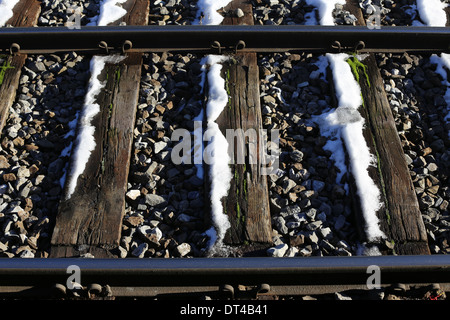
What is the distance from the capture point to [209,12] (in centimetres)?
470

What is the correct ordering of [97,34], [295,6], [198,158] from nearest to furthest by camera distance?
1. [198,158]
2. [97,34]
3. [295,6]

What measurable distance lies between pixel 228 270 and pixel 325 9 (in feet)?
9.18

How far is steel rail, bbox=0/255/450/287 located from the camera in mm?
2859

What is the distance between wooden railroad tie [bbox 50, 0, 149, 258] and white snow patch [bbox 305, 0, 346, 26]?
5.34ft

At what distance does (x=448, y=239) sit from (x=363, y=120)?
101cm

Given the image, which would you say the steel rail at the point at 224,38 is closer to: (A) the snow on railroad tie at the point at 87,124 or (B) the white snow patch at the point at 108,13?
(A) the snow on railroad tie at the point at 87,124

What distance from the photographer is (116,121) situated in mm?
3779

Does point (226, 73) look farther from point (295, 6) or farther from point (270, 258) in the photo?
point (270, 258)

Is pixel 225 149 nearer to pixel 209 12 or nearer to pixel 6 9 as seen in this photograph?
pixel 209 12

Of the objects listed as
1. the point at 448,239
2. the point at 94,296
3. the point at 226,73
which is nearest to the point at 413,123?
the point at 448,239

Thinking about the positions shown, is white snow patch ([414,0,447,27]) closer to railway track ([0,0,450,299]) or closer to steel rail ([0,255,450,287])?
railway track ([0,0,450,299])

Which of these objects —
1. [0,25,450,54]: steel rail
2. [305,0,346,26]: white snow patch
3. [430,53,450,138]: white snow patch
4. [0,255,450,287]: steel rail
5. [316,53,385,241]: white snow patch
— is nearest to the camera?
[0,255,450,287]: steel rail

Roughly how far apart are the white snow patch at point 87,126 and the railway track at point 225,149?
0.01m

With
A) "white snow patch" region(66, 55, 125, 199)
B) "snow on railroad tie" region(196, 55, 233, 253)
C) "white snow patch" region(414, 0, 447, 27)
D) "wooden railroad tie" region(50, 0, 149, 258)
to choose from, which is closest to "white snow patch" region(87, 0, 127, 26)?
"white snow patch" region(66, 55, 125, 199)
